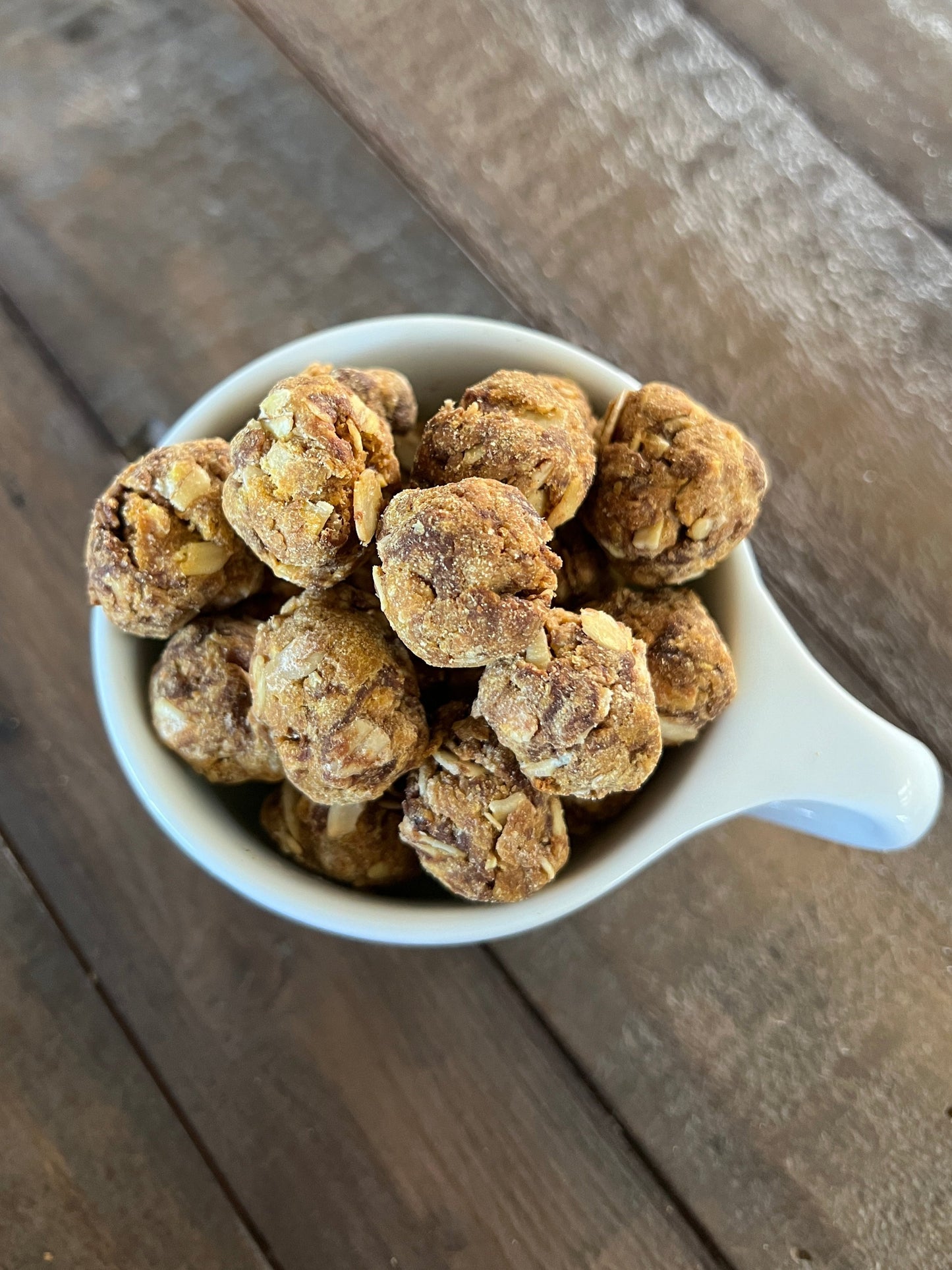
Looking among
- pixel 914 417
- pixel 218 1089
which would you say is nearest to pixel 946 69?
pixel 914 417

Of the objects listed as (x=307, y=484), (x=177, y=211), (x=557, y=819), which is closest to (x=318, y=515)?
(x=307, y=484)

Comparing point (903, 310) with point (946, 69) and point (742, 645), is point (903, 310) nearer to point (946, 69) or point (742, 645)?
point (946, 69)

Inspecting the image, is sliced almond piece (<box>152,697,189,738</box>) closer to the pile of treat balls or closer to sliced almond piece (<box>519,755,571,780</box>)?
the pile of treat balls

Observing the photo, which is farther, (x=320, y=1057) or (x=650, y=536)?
(x=320, y=1057)

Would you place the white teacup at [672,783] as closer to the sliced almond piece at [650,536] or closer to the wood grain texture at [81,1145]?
the sliced almond piece at [650,536]

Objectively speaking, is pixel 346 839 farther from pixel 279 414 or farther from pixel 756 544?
pixel 756 544

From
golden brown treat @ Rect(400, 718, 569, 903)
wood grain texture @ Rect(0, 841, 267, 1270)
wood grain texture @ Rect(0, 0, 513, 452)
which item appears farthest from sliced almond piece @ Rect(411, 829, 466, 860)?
wood grain texture @ Rect(0, 0, 513, 452)
